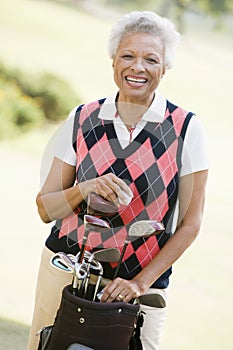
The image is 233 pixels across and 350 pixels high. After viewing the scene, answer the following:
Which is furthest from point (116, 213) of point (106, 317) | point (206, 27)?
point (206, 27)

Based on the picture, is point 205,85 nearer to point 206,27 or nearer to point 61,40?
point 206,27

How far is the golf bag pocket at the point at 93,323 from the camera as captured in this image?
1594 millimetres

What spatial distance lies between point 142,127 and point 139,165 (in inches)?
3.3

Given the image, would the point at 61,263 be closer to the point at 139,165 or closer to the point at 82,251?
the point at 82,251

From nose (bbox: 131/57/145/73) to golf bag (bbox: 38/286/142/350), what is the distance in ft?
1.55

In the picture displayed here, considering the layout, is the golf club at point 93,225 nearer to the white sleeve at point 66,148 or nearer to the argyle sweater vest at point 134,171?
the argyle sweater vest at point 134,171

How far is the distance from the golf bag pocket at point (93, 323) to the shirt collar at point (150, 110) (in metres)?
0.39

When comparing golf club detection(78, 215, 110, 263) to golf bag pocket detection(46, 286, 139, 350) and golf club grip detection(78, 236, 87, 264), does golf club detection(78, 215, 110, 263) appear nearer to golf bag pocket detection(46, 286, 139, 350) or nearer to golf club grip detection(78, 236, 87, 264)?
golf club grip detection(78, 236, 87, 264)

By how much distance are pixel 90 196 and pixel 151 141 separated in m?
0.19

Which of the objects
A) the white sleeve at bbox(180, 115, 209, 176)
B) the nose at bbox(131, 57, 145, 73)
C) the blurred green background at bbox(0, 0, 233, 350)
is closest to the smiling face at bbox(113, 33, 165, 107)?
the nose at bbox(131, 57, 145, 73)

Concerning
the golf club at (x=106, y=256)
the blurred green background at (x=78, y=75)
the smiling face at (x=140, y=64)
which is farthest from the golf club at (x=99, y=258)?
the blurred green background at (x=78, y=75)

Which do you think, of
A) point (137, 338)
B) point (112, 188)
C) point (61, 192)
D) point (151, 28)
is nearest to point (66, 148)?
point (61, 192)

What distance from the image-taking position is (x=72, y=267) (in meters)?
1.61

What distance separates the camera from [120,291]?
1.63 meters
